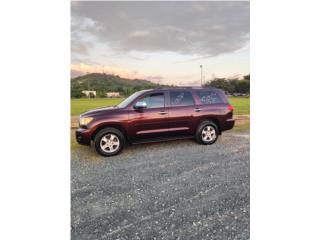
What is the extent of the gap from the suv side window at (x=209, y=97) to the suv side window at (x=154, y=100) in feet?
2.35

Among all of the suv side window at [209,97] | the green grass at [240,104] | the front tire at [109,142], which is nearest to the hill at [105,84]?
the front tire at [109,142]

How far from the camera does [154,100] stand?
4344mm

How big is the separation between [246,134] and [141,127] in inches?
75.9

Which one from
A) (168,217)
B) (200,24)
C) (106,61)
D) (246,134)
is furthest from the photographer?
(246,134)

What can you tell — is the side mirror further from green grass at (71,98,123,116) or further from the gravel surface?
the gravel surface

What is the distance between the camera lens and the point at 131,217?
117 inches

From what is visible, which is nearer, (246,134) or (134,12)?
(134,12)

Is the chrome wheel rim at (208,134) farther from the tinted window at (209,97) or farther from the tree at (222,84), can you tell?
the tree at (222,84)

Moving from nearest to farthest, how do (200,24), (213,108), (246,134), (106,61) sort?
(106,61)
(200,24)
(246,134)
(213,108)

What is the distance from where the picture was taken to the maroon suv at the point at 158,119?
4039mm

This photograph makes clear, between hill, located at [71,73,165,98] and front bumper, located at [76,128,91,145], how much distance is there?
23.1 inches

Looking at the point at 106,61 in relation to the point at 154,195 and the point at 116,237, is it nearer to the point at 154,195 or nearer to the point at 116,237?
the point at 154,195

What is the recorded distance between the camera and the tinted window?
4523 millimetres
